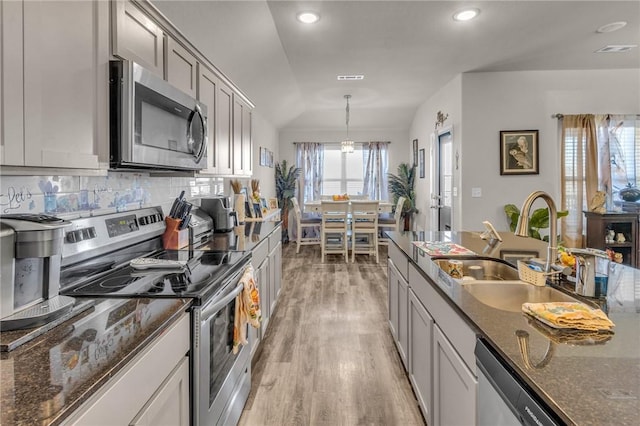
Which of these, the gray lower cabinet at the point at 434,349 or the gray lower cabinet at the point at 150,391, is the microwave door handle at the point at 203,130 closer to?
the gray lower cabinet at the point at 150,391

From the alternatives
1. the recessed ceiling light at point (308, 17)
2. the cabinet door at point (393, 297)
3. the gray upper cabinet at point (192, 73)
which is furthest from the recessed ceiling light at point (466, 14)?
the cabinet door at point (393, 297)

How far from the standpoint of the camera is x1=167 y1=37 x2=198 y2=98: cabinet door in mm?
1869

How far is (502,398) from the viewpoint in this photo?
89 cm

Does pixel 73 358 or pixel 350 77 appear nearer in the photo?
pixel 73 358

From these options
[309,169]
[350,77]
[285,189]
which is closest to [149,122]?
[350,77]

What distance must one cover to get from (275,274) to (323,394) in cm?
144

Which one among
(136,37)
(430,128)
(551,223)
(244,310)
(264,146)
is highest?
(430,128)

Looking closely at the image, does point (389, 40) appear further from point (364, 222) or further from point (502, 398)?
point (502, 398)

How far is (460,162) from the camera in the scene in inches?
186

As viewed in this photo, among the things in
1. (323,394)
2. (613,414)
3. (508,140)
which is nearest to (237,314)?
(323,394)

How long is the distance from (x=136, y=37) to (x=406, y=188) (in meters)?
6.60

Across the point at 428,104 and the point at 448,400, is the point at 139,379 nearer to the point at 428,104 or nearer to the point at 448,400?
the point at 448,400

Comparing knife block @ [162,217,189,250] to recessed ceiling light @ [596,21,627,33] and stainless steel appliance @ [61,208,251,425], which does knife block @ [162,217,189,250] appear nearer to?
stainless steel appliance @ [61,208,251,425]

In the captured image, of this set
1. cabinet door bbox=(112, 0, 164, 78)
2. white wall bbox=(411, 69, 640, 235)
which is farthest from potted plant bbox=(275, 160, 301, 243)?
cabinet door bbox=(112, 0, 164, 78)
